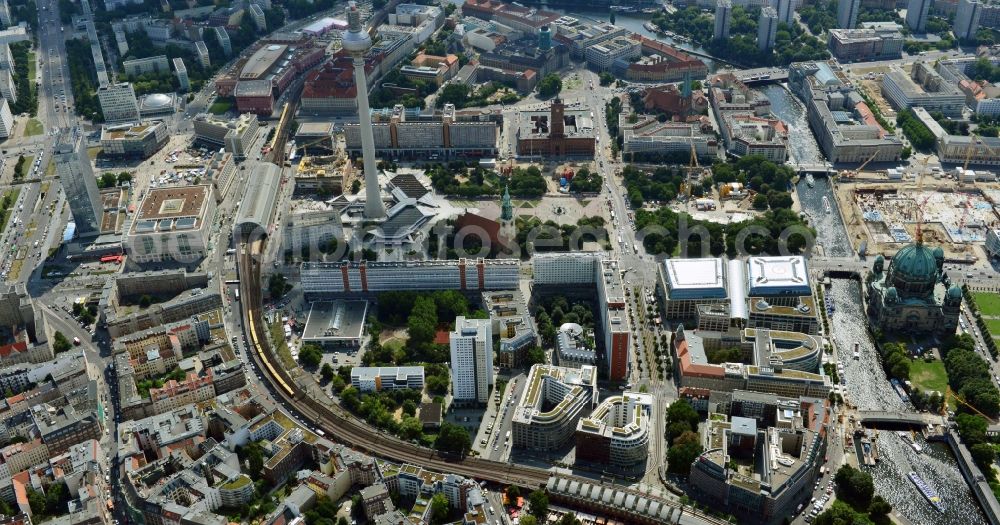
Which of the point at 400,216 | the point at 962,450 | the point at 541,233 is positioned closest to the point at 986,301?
the point at 962,450

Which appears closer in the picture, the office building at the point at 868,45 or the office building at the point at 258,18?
the office building at the point at 868,45

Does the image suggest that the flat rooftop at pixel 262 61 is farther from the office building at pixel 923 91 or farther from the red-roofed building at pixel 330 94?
the office building at pixel 923 91

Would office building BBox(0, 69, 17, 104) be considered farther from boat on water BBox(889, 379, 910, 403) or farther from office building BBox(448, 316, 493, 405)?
boat on water BBox(889, 379, 910, 403)

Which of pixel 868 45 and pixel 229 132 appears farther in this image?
pixel 868 45

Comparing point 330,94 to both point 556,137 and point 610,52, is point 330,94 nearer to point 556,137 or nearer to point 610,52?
point 556,137

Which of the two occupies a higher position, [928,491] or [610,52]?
[610,52]

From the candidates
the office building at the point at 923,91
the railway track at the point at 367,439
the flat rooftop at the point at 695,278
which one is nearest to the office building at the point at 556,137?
the flat rooftop at the point at 695,278

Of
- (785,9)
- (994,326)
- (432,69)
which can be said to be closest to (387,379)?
(994,326)
